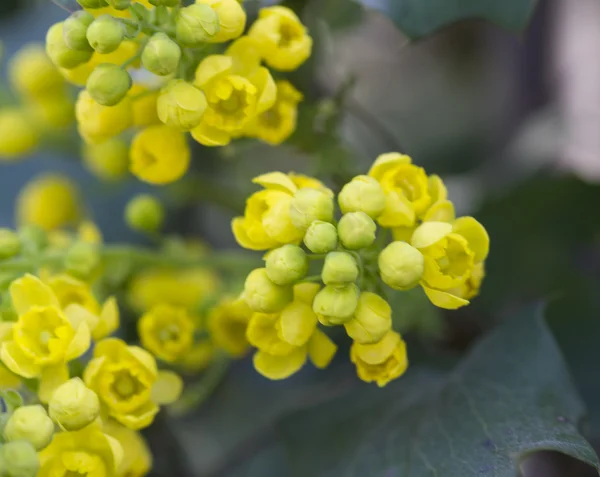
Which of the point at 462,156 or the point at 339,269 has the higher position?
the point at 339,269

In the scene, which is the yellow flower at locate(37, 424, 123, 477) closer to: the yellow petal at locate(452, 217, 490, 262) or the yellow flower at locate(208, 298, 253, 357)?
the yellow flower at locate(208, 298, 253, 357)

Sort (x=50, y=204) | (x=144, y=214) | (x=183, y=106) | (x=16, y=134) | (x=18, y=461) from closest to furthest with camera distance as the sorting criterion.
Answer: (x=18, y=461)
(x=183, y=106)
(x=144, y=214)
(x=16, y=134)
(x=50, y=204)

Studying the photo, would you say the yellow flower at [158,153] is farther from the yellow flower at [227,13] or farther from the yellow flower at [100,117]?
the yellow flower at [227,13]

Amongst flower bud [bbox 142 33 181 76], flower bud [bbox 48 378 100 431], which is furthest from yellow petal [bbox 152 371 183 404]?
flower bud [bbox 142 33 181 76]

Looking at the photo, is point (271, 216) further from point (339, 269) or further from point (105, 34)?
point (105, 34)

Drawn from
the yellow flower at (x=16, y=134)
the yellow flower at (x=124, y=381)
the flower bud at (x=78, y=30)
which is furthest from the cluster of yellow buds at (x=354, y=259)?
the yellow flower at (x=16, y=134)

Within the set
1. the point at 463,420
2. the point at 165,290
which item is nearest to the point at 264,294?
the point at 463,420

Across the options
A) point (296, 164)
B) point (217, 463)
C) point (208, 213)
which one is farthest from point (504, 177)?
point (217, 463)
